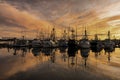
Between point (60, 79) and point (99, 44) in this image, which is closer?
point (60, 79)

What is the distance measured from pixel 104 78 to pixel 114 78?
1.49 metres

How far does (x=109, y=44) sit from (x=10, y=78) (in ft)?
467

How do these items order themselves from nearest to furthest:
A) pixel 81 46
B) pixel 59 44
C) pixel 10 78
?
pixel 10 78
pixel 81 46
pixel 59 44

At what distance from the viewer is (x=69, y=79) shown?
111 ft

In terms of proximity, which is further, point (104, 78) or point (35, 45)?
point (35, 45)

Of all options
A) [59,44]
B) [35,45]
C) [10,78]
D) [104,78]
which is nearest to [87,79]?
[104,78]

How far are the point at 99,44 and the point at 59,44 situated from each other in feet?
97.7

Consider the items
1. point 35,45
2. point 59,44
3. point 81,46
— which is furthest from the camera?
point 59,44

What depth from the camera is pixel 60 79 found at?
33.7 m

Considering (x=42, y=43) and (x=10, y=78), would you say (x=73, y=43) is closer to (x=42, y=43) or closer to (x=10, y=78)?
(x=42, y=43)

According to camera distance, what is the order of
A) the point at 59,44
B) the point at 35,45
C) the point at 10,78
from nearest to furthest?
the point at 10,78
the point at 35,45
the point at 59,44

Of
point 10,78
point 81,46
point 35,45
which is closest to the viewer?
point 10,78

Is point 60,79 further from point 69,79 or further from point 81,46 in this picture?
point 81,46

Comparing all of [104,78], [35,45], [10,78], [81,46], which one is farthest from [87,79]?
[35,45]
